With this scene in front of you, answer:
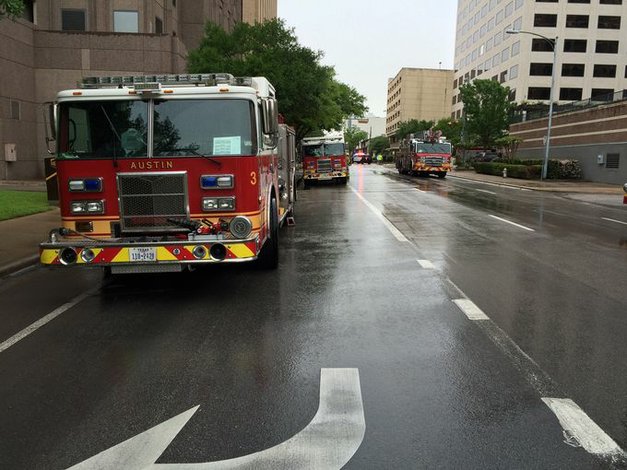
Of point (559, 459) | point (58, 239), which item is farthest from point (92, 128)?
point (559, 459)

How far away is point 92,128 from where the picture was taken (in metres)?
7.20

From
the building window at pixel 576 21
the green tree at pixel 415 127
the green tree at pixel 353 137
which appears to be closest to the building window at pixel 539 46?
the building window at pixel 576 21

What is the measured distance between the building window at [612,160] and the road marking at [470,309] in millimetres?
33177

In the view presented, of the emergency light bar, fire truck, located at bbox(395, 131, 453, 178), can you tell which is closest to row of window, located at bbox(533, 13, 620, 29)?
fire truck, located at bbox(395, 131, 453, 178)

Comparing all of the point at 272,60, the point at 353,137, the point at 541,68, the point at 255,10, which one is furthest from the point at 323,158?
the point at 353,137

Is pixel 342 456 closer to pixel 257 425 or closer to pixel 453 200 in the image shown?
pixel 257 425

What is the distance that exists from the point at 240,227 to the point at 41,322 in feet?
8.13

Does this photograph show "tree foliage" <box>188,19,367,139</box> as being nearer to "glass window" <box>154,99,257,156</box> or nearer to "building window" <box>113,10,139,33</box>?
"building window" <box>113,10,139,33</box>

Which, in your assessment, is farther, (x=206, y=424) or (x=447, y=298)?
(x=447, y=298)

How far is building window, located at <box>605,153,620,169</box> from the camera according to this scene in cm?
3519

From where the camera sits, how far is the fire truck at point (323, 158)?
32.1 meters

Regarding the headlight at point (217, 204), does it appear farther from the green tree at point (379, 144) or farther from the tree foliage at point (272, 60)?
the green tree at point (379, 144)

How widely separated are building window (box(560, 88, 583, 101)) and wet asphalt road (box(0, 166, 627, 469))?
78.1 meters

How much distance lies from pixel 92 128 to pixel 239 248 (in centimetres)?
248
